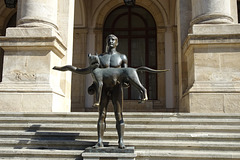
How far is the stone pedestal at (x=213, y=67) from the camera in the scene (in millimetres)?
7438

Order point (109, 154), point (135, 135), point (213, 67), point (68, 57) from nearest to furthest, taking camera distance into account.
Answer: point (109, 154)
point (135, 135)
point (213, 67)
point (68, 57)

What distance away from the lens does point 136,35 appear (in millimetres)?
13898

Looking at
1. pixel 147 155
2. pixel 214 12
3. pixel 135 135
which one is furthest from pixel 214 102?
pixel 147 155

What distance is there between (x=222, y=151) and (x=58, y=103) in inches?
177

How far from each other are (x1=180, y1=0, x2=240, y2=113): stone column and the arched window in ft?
18.1

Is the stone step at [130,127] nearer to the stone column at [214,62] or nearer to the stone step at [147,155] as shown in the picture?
the stone step at [147,155]

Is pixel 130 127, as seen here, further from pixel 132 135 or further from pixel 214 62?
pixel 214 62

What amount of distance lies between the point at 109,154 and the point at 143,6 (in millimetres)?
10622

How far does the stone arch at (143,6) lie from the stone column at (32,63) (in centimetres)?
560

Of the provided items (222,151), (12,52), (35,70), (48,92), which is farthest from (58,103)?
(222,151)

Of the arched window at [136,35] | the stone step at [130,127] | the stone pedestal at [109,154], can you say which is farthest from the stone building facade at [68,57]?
the arched window at [136,35]

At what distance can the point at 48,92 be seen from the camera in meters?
7.57

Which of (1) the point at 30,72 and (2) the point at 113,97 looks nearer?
(2) the point at 113,97

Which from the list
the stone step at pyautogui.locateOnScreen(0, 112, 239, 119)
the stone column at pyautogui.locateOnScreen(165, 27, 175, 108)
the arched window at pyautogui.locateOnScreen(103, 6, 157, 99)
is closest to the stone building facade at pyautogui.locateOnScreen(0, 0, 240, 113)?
the stone step at pyautogui.locateOnScreen(0, 112, 239, 119)
